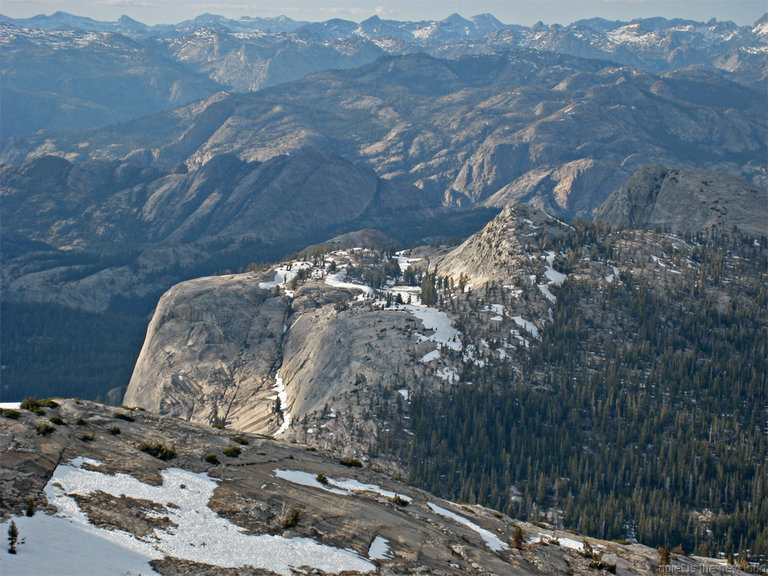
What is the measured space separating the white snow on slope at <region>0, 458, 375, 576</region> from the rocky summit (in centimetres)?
13

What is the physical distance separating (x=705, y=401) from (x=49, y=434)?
157355 millimetres

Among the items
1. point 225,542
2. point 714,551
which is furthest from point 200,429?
point 714,551

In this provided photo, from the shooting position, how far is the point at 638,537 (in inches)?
5728

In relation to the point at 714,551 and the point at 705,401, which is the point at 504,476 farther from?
the point at 705,401

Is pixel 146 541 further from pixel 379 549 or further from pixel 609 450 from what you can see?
pixel 609 450

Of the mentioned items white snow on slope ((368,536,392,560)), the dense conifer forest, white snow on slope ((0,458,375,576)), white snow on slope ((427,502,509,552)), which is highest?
white snow on slope ((0,458,375,576))

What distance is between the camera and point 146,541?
5741 centimetres

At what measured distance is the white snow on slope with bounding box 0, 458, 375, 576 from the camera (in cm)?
5184

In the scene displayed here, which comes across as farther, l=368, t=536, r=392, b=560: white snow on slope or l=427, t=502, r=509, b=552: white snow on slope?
l=427, t=502, r=509, b=552: white snow on slope

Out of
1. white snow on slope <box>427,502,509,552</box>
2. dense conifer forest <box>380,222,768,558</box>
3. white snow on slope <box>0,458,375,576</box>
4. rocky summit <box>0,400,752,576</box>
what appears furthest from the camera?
dense conifer forest <box>380,222,768,558</box>

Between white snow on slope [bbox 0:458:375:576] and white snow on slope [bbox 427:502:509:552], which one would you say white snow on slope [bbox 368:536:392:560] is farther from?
white snow on slope [bbox 427:502:509:552]

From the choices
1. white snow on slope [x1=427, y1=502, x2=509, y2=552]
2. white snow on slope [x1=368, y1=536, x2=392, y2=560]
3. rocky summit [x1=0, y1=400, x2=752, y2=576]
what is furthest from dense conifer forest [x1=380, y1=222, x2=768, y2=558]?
white snow on slope [x1=368, y1=536, x2=392, y2=560]

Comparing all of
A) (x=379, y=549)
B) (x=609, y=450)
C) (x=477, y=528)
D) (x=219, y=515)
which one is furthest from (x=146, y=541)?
(x=609, y=450)

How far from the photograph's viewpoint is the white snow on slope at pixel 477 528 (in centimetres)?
7908
